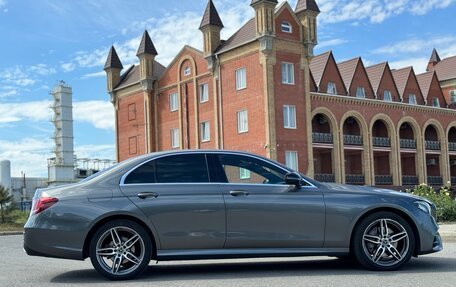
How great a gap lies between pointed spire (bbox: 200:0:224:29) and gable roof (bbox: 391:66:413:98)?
1895 centimetres

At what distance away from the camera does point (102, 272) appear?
7406mm

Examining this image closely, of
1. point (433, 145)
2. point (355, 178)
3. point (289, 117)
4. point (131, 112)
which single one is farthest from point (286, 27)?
point (433, 145)

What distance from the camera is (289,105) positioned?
4297cm

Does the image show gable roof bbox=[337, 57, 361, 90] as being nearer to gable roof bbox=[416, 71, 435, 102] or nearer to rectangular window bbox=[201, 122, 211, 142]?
gable roof bbox=[416, 71, 435, 102]

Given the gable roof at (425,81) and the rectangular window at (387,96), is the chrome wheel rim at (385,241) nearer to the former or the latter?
the rectangular window at (387,96)

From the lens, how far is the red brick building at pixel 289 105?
140 feet

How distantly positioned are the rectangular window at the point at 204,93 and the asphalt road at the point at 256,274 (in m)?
38.4

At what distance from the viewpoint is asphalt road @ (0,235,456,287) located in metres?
7.05

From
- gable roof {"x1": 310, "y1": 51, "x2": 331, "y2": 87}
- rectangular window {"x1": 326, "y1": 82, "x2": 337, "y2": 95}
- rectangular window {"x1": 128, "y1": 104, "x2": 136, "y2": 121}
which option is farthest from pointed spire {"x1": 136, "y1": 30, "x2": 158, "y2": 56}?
rectangular window {"x1": 326, "y1": 82, "x2": 337, "y2": 95}

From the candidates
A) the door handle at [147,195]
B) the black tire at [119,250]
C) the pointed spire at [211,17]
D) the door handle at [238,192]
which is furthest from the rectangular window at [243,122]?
the black tire at [119,250]

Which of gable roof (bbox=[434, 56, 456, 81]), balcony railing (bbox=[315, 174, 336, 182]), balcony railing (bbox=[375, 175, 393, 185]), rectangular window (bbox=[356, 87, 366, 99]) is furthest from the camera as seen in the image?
gable roof (bbox=[434, 56, 456, 81])

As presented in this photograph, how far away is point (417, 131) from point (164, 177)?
49.6 m

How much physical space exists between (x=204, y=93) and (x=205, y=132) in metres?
3.06

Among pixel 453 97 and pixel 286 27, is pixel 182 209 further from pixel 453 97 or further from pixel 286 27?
pixel 453 97
